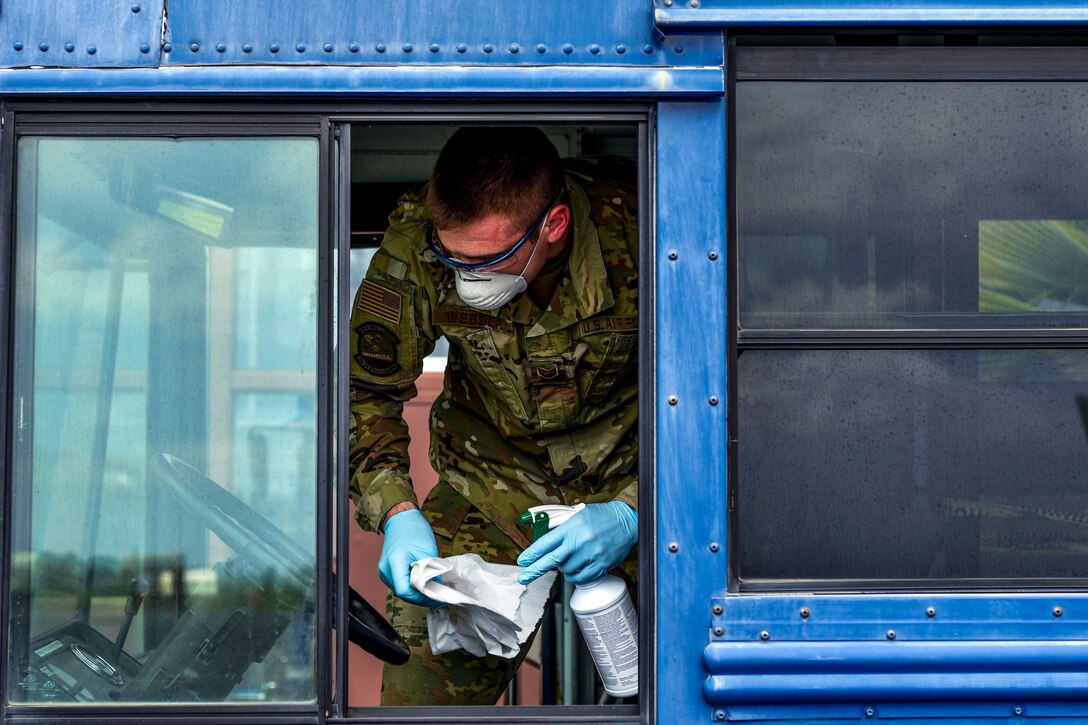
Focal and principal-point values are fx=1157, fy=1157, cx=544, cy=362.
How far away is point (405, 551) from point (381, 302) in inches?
25.3

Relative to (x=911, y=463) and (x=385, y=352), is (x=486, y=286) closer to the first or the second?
(x=385, y=352)

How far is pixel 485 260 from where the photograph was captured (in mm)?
2447

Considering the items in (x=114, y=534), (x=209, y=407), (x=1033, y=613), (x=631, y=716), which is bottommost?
(x=631, y=716)

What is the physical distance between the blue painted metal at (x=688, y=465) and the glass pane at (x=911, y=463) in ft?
0.21

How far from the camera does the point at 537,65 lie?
1.89 metres

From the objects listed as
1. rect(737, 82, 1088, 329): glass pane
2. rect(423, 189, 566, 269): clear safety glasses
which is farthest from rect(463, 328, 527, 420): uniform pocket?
rect(737, 82, 1088, 329): glass pane

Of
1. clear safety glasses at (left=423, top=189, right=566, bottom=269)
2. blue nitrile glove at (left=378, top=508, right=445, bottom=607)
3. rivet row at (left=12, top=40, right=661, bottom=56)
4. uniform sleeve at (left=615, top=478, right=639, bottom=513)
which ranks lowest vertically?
blue nitrile glove at (left=378, top=508, right=445, bottom=607)

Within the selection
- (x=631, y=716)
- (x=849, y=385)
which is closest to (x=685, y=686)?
(x=631, y=716)

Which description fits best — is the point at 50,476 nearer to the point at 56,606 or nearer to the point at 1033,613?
the point at 56,606

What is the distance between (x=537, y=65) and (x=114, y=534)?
1.03 meters

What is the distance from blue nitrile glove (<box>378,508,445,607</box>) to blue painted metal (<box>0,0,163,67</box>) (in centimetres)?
101

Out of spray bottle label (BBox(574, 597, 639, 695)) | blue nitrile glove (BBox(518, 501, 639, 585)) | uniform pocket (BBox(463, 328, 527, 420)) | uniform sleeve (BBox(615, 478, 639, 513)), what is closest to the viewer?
spray bottle label (BBox(574, 597, 639, 695))

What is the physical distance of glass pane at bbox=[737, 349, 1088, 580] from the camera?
1.89 m

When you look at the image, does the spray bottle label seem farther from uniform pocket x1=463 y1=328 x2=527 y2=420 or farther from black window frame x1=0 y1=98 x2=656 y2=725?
uniform pocket x1=463 y1=328 x2=527 y2=420
